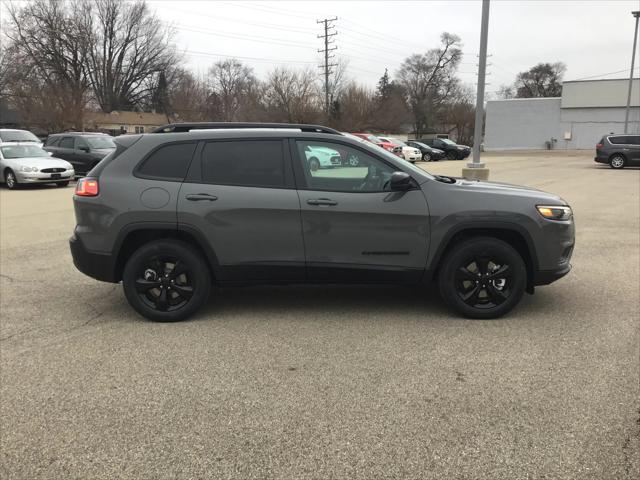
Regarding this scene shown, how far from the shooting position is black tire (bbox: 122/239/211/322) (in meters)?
4.70

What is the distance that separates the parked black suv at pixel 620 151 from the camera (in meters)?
25.9

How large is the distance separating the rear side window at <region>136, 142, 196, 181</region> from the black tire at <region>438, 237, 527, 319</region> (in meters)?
2.48

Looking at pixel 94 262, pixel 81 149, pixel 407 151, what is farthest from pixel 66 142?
pixel 407 151

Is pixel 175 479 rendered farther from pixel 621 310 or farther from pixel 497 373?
pixel 621 310

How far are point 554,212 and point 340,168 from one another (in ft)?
6.36

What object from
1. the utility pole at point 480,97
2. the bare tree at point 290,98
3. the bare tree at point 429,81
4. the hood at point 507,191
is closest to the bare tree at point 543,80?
the bare tree at point 429,81

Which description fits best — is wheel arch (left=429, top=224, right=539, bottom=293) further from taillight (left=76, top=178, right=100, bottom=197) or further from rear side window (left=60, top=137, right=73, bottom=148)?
rear side window (left=60, top=137, right=73, bottom=148)

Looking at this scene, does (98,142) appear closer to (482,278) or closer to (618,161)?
(482,278)

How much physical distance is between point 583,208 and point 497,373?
32.1 ft

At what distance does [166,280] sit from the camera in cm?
476

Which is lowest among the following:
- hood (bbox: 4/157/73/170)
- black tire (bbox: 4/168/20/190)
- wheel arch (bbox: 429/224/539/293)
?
black tire (bbox: 4/168/20/190)

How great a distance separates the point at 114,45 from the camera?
68.4 m

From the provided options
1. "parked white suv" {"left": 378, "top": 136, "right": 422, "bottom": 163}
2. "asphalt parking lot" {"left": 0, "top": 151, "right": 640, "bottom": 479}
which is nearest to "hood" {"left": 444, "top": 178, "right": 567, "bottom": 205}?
"asphalt parking lot" {"left": 0, "top": 151, "right": 640, "bottom": 479}

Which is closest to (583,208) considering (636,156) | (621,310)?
(621,310)
